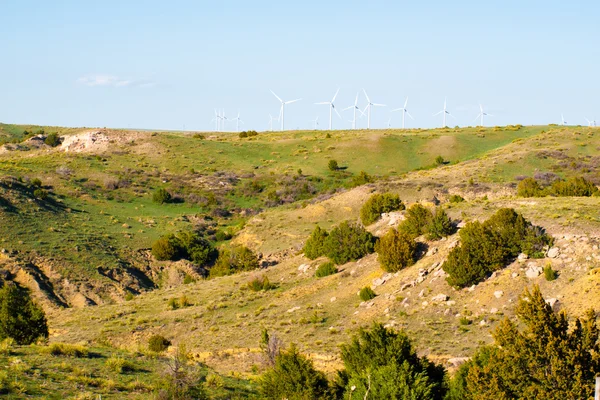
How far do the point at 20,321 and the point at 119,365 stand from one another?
48.8ft

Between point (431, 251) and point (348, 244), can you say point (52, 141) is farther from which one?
point (431, 251)

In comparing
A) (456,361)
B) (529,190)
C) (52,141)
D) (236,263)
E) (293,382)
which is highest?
(52,141)

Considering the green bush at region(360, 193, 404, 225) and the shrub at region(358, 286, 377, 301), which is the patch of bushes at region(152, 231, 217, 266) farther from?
the shrub at region(358, 286, 377, 301)

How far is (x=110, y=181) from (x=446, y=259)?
201 feet

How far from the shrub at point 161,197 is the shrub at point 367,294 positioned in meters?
52.1

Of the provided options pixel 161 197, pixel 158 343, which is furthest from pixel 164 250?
pixel 158 343

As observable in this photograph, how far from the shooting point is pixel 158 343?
47562 mm

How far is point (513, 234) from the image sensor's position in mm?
46594

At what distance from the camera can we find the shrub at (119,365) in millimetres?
29688

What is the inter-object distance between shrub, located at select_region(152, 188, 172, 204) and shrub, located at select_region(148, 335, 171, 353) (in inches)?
1927

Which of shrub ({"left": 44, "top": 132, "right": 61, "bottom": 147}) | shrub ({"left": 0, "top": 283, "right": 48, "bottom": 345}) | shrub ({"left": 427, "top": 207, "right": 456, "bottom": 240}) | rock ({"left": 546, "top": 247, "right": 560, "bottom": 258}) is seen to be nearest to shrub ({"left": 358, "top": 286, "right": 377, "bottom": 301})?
shrub ({"left": 427, "top": 207, "right": 456, "bottom": 240})

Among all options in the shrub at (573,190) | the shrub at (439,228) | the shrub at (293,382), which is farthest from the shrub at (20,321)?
the shrub at (573,190)

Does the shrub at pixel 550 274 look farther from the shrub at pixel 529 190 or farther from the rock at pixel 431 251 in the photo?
the shrub at pixel 529 190

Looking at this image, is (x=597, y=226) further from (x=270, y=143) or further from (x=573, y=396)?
(x=270, y=143)
